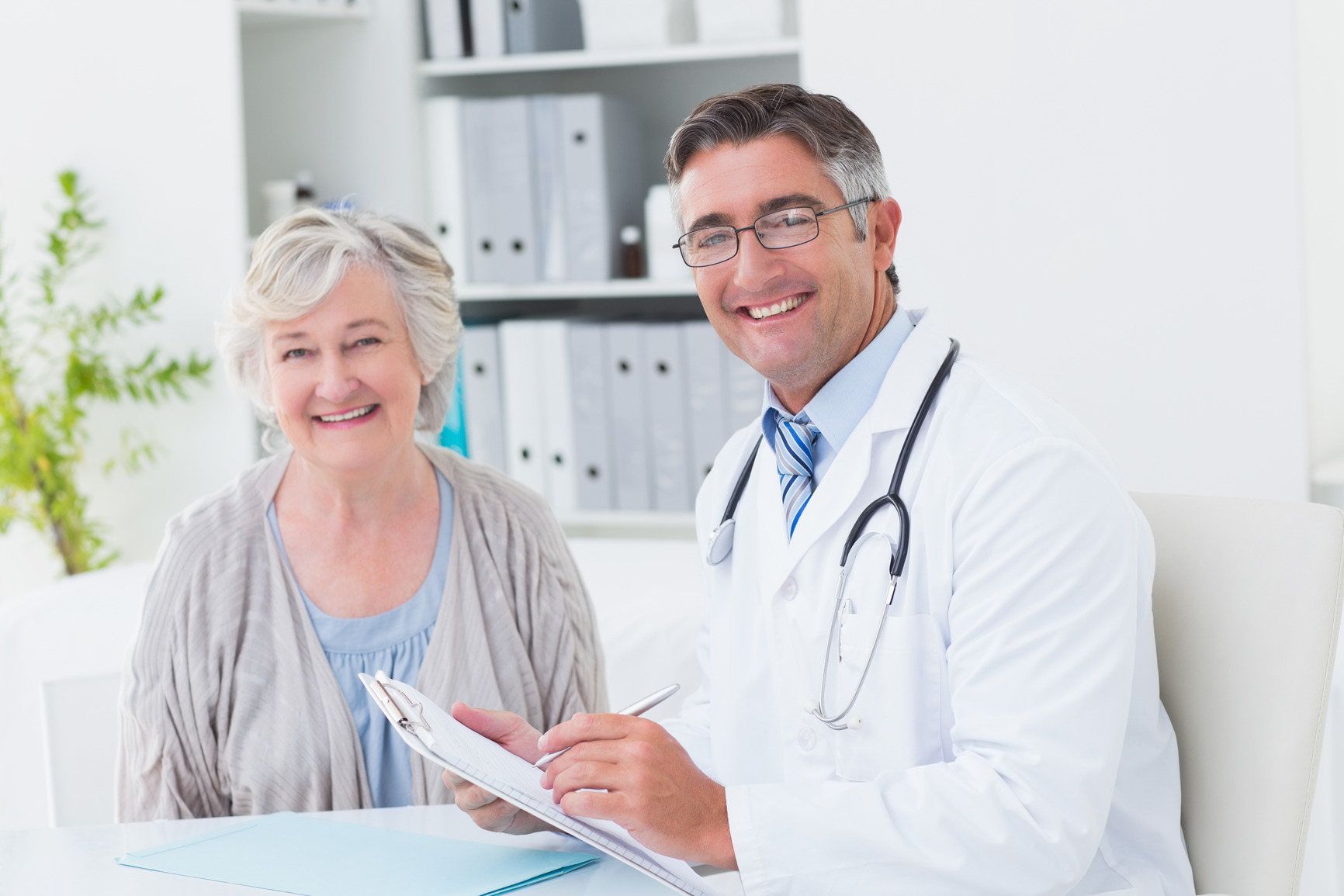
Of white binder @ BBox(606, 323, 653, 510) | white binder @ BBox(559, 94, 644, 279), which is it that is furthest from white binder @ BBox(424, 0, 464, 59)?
white binder @ BBox(606, 323, 653, 510)

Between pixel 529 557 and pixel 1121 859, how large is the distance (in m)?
0.85

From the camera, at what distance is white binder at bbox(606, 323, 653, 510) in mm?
2766

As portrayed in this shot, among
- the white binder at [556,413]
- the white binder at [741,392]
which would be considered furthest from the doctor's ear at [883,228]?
the white binder at [556,413]

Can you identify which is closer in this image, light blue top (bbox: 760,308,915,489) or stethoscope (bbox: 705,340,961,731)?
stethoscope (bbox: 705,340,961,731)

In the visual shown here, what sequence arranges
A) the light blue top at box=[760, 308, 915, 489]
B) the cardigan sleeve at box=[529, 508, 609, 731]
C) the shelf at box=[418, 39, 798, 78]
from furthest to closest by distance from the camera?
1. the shelf at box=[418, 39, 798, 78]
2. the cardigan sleeve at box=[529, 508, 609, 731]
3. the light blue top at box=[760, 308, 915, 489]

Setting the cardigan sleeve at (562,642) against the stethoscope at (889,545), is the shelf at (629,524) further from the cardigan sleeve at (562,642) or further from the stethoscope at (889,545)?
the stethoscope at (889,545)

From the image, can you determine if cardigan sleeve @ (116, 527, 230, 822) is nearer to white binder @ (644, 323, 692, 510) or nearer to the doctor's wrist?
the doctor's wrist

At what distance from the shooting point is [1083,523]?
3.40 ft

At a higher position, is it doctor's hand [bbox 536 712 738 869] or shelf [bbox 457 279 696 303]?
shelf [bbox 457 279 696 303]

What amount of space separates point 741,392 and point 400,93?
41.0 inches

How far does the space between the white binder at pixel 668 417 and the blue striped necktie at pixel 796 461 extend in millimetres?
1380

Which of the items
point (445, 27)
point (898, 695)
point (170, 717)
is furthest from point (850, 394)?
point (445, 27)

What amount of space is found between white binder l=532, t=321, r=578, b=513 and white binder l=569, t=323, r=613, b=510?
1 centimetres

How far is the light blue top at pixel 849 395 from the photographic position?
1308mm
